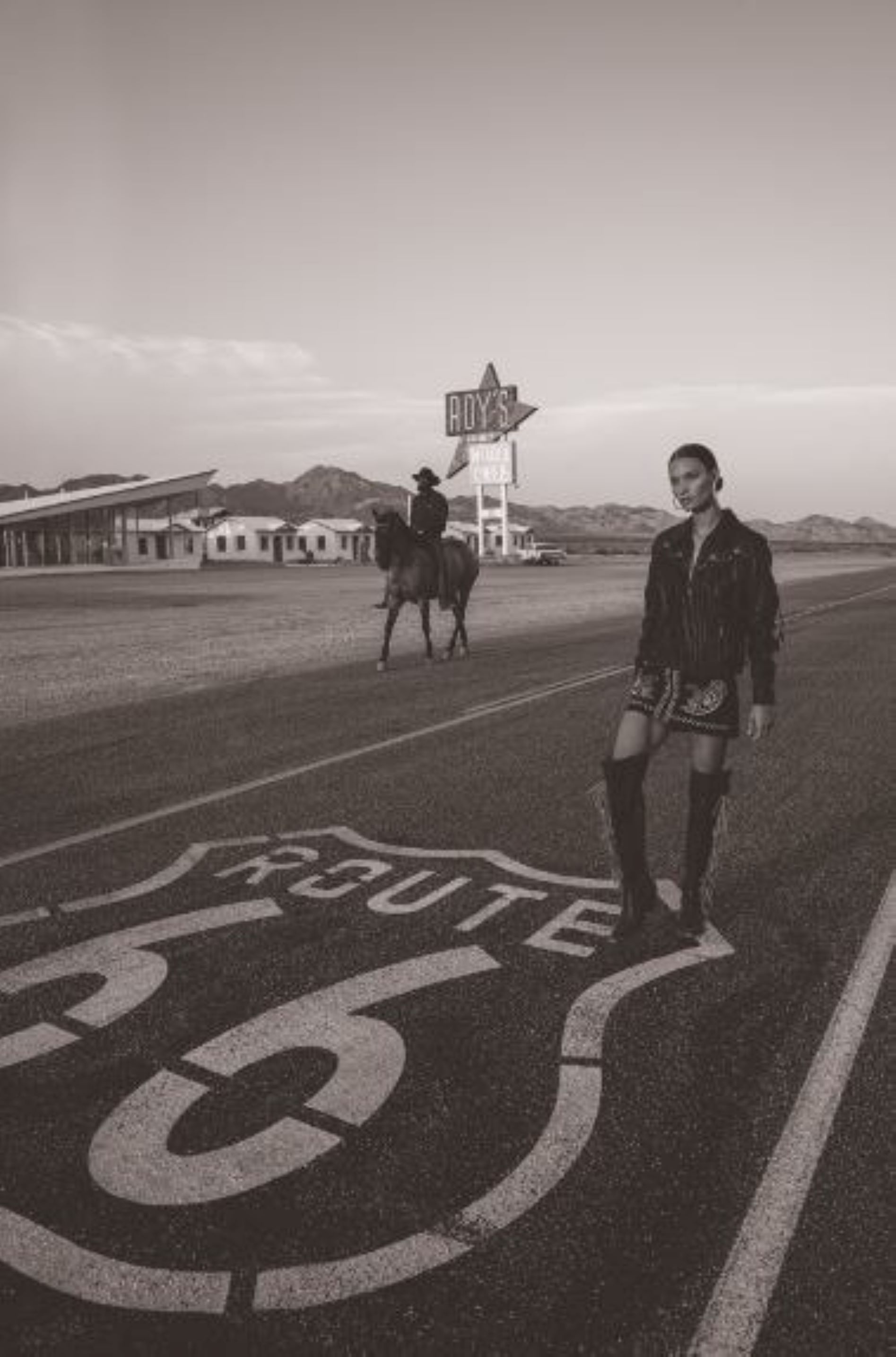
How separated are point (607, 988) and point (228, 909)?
1.74m

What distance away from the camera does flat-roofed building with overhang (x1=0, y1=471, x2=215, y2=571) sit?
65.1 metres

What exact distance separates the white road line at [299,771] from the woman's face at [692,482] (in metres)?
3.57

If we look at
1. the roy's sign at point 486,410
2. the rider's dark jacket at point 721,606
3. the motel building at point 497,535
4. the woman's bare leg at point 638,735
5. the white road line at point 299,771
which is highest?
the roy's sign at point 486,410

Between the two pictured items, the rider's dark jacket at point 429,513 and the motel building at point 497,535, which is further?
the motel building at point 497,535

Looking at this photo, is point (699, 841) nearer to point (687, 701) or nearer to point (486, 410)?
point (687, 701)

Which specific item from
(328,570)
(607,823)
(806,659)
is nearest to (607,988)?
(607,823)

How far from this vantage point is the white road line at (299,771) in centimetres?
554

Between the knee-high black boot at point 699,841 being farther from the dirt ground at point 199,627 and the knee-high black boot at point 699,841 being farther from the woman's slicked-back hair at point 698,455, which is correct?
the dirt ground at point 199,627

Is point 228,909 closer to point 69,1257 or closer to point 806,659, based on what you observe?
point 69,1257

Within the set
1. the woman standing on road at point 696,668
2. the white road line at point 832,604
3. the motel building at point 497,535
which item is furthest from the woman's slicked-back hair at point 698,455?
the motel building at point 497,535

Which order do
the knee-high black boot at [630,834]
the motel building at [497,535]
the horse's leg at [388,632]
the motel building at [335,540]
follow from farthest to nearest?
the motel building at [335,540] → the motel building at [497,535] → the horse's leg at [388,632] → the knee-high black boot at [630,834]

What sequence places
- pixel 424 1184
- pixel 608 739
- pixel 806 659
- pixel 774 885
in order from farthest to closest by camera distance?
pixel 806 659 < pixel 608 739 < pixel 774 885 < pixel 424 1184

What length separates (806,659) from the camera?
14.0 m

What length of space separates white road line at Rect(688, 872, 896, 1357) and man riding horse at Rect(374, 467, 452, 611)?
1074cm
